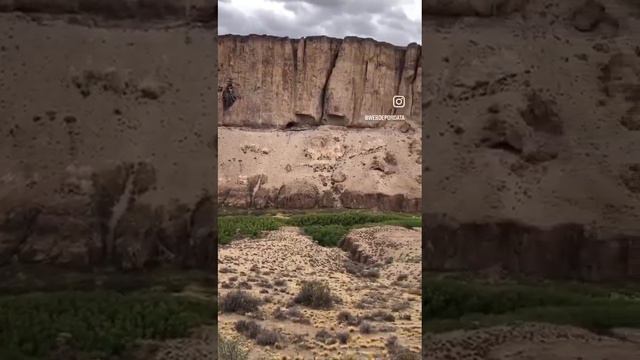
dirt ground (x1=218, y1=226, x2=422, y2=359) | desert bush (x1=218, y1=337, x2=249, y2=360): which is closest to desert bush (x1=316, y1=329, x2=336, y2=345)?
dirt ground (x1=218, y1=226, x2=422, y2=359)

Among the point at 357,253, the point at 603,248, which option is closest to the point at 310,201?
the point at 357,253

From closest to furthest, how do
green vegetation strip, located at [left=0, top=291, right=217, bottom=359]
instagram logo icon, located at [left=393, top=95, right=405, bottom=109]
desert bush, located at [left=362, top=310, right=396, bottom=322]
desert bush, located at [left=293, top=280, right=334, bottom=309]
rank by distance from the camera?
1. green vegetation strip, located at [left=0, top=291, right=217, bottom=359]
2. desert bush, located at [left=362, top=310, right=396, bottom=322]
3. desert bush, located at [left=293, top=280, right=334, bottom=309]
4. instagram logo icon, located at [left=393, top=95, right=405, bottom=109]

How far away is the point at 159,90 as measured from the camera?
147 inches

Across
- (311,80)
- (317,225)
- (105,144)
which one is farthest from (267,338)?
(311,80)

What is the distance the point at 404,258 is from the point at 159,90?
13.2 m

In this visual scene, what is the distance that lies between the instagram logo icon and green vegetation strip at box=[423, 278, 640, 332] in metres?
39.6

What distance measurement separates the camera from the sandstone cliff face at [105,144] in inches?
142

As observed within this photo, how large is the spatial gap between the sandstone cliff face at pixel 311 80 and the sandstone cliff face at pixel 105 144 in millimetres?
37157

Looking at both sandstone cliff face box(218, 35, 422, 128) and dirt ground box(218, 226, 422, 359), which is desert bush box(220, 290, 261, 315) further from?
sandstone cliff face box(218, 35, 422, 128)

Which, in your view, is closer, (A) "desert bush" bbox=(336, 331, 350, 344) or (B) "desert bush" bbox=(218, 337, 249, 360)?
(B) "desert bush" bbox=(218, 337, 249, 360)

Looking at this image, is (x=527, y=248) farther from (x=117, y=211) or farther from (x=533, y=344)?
(x=117, y=211)

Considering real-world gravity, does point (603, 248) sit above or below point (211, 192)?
below

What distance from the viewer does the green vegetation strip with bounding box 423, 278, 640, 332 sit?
376cm

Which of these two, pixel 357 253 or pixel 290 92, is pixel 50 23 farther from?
pixel 290 92
